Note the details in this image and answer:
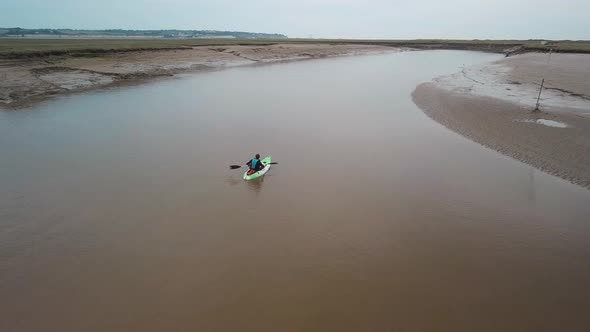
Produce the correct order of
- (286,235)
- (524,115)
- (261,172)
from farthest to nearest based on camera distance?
1. (524,115)
2. (261,172)
3. (286,235)

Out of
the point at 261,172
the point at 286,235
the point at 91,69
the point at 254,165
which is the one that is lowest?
the point at 286,235

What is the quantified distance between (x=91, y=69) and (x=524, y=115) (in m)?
37.8

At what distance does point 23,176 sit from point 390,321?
1382 centimetres

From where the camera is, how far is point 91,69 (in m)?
37.4

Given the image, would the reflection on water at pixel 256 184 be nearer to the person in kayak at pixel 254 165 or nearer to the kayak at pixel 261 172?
the kayak at pixel 261 172

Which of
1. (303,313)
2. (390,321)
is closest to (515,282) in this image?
(390,321)

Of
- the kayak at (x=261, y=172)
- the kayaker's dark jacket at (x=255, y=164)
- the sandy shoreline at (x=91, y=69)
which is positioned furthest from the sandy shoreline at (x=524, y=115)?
the sandy shoreline at (x=91, y=69)

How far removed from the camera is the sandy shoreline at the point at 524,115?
49.1 feet

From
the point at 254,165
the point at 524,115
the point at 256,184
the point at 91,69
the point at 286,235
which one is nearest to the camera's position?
the point at 286,235

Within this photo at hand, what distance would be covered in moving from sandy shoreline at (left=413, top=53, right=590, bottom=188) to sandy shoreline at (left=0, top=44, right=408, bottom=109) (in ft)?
91.2

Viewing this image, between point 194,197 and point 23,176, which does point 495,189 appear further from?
point 23,176

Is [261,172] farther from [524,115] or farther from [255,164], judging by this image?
[524,115]

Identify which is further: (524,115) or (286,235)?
(524,115)

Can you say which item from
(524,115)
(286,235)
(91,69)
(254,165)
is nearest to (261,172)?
(254,165)
